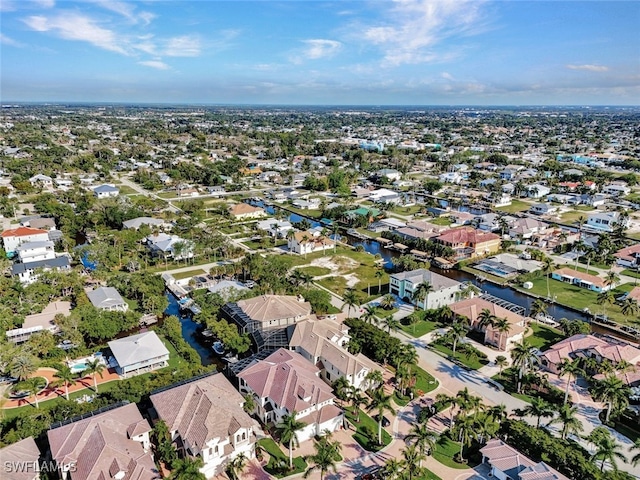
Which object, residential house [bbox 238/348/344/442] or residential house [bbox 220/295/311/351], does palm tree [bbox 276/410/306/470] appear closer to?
residential house [bbox 238/348/344/442]

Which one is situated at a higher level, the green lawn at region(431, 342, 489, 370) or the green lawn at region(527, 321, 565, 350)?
the green lawn at region(527, 321, 565, 350)

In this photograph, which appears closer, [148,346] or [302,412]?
[302,412]

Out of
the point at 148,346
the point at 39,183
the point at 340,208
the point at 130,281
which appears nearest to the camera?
the point at 148,346

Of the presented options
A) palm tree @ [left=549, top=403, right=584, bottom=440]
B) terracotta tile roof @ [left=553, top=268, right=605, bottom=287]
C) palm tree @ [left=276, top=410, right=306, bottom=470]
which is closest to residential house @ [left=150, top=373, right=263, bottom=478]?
palm tree @ [left=276, top=410, right=306, bottom=470]

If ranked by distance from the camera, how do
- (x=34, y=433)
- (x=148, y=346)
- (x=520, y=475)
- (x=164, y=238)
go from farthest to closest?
(x=164, y=238), (x=148, y=346), (x=34, y=433), (x=520, y=475)

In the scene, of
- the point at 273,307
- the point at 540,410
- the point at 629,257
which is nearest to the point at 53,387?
the point at 273,307

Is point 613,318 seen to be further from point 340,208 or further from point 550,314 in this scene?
point 340,208

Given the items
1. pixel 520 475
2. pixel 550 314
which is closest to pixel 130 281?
pixel 520 475
